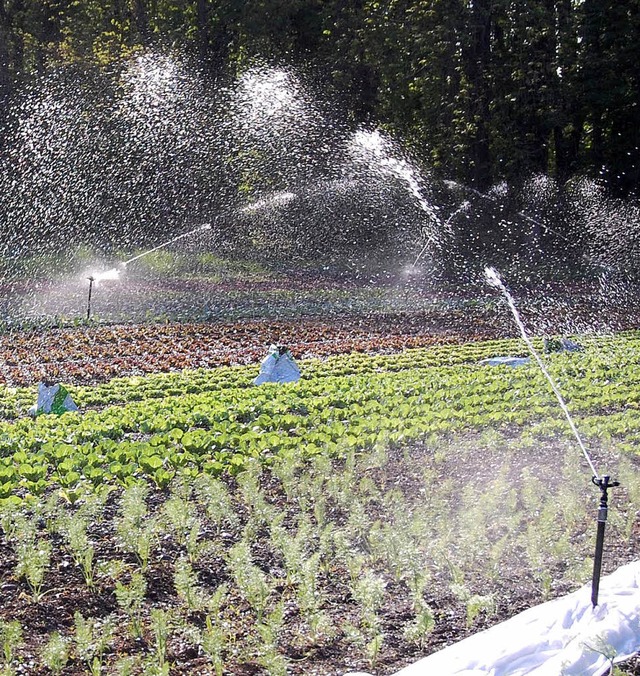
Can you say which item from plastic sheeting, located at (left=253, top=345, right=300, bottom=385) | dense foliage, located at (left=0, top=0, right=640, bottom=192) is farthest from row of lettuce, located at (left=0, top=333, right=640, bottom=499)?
dense foliage, located at (left=0, top=0, right=640, bottom=192)

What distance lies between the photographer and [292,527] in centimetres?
570

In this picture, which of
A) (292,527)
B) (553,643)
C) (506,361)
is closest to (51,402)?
(292,527)

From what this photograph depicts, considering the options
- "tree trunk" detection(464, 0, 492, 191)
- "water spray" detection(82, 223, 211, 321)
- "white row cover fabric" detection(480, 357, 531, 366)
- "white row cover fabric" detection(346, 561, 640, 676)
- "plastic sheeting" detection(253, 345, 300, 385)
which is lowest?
"white row cover fabric" detection(346, 561, 640, 676)

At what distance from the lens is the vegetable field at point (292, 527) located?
13.9 ft

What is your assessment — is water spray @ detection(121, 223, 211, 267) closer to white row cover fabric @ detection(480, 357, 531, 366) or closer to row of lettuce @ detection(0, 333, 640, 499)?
white row cover fabric @ detection(480, 357, 531, 366)

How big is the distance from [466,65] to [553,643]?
27.8 meters

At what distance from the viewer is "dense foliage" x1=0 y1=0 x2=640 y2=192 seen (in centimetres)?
2927

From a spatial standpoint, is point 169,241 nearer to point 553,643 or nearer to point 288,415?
point 288,415

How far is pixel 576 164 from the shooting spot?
31.7 metres

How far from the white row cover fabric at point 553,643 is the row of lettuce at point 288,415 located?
2813 mm

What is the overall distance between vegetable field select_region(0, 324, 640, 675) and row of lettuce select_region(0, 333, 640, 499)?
1.2 inches

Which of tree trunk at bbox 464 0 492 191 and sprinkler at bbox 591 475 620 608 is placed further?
tree trunk at bbox 464 0 492 191

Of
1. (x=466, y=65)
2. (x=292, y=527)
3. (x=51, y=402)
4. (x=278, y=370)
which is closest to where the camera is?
(x=292, y=527)

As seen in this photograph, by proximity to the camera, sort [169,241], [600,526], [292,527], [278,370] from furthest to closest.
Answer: [169,241] < [278,370] < [292,527] < [600,526]
